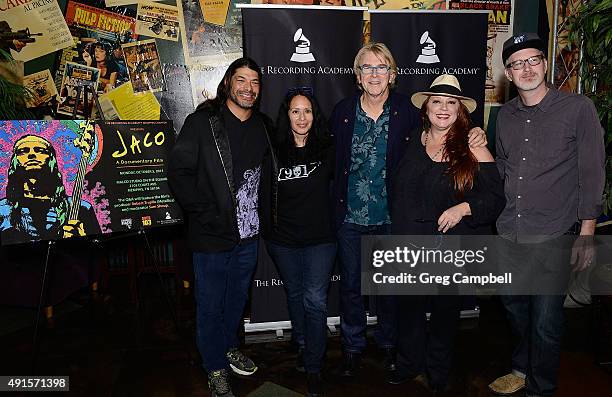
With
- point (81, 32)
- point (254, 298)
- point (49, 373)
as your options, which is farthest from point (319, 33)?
point (49, 373)

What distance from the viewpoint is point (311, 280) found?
236cm

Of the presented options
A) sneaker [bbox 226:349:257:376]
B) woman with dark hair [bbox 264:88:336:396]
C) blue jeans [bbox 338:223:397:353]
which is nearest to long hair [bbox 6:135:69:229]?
woman with dark hair [bbox 264:88:336:396]

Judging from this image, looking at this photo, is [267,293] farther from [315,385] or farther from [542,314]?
[542,314]

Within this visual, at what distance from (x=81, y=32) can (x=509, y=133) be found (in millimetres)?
3308

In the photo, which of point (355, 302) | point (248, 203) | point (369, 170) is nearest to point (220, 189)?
point (248, 203)

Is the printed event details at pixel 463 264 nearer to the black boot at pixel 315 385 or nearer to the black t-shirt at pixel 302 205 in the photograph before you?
the black t-shirt at pixel 302 205

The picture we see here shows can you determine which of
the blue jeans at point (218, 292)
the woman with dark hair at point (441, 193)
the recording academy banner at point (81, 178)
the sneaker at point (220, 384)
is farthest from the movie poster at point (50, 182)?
the woman with dark hair at point (441, 193)

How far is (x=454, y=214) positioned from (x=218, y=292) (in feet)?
3.95

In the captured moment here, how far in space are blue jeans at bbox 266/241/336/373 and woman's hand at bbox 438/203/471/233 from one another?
57 cm

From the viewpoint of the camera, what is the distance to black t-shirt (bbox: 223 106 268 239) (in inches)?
91.4

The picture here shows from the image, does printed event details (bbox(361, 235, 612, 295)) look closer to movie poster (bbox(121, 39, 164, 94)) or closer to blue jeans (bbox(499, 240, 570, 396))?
blue jeans (bbox(499, 240, 570, 396))

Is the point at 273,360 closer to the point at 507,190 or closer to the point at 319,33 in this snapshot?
the point at 507,190

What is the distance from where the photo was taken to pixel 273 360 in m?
2.89

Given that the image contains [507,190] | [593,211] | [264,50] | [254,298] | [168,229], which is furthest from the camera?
[168,229]
